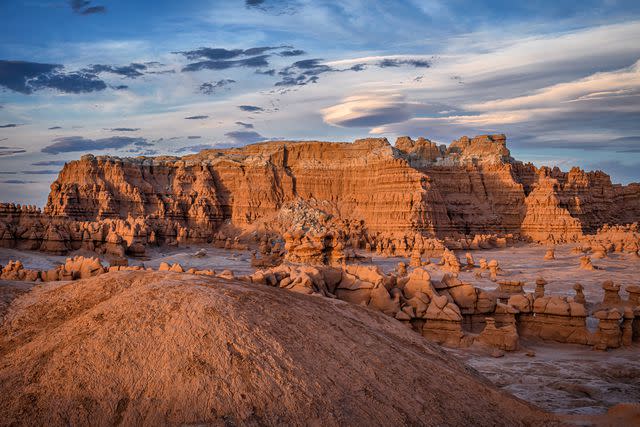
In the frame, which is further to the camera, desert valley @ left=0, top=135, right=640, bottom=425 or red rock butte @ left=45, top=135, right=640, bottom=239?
red rock butte @ left=45, top=135, right=640, bottom=239

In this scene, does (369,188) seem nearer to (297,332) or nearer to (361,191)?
(361,191)

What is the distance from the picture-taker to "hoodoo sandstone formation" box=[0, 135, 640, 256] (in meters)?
54.2

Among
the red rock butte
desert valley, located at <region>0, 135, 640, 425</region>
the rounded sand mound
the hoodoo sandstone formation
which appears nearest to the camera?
the rounded sand mound

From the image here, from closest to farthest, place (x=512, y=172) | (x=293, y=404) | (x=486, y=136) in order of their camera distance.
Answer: (x=293, y=404)
(x=512, y=172)
(x=486, y=136)

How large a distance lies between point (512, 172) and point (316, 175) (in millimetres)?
21712

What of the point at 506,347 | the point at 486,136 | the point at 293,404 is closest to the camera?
the point at 293,404

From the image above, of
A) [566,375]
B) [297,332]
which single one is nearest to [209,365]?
[297,332]

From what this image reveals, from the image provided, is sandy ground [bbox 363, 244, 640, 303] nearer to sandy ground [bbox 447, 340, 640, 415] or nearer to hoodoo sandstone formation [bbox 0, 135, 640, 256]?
sandy ground [bbox 447, 340, 640, 415]

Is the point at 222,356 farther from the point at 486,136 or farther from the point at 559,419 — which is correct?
the point at 486,136

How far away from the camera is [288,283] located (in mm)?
11508

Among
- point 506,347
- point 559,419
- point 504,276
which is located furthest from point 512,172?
point 559,419

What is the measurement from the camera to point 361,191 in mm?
61719

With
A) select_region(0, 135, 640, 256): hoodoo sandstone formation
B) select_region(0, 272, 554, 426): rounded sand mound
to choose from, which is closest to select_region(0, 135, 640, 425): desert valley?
select_region(0, 272, 554, 426): rounded sand mound

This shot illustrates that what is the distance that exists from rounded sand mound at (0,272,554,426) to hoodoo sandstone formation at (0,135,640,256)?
39.5 metres
